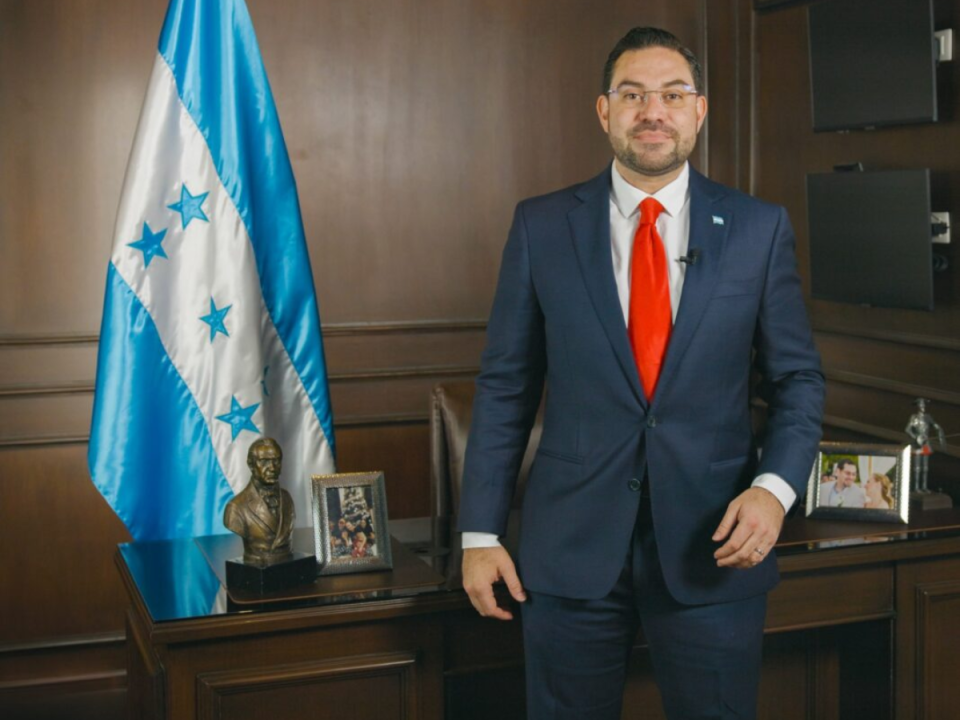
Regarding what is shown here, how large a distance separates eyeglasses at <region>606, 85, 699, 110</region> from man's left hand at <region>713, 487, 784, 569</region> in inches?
24.5

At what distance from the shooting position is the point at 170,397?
290cm

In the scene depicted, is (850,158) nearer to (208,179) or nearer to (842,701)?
(842,701)

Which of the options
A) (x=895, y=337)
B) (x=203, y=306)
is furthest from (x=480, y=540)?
(x=895, y=337)

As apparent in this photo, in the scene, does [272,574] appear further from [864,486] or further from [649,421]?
[864,486]

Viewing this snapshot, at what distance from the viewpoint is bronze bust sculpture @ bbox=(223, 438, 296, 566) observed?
2.00 metres

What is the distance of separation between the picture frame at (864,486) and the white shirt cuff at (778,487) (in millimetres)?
872

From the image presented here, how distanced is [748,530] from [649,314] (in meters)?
0.37

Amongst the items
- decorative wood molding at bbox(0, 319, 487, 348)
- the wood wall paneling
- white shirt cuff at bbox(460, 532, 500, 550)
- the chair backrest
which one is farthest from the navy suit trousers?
decorative wood molding at bbox(0, 319, 487, 348)

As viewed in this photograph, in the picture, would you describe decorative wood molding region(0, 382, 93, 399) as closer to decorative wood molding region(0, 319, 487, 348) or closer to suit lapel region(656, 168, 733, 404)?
decorative wood molding region(0, 319, 487, 348)

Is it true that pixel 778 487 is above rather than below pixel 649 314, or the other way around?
below

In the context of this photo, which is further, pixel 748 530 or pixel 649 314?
→ pixel 649 314

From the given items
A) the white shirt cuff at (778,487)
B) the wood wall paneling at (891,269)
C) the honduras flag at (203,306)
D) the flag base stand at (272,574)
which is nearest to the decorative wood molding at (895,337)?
the wood wall paneling at (891,269)

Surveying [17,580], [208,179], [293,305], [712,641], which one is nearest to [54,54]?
[208,179]

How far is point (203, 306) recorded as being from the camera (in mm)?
2924
